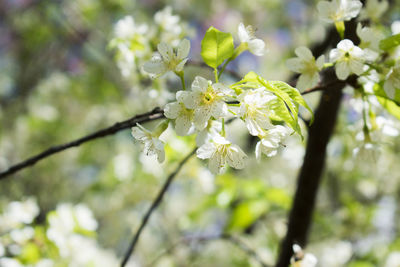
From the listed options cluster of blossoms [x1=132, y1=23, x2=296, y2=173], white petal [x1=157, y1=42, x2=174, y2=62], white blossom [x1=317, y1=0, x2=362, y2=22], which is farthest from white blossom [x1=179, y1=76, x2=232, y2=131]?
white blossom [x1=317, y1=0, x2=362, y2=22]

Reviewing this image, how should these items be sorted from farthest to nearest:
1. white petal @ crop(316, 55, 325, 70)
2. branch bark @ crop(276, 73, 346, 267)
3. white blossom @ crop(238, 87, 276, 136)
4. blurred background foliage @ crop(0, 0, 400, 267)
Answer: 1. blurred background foliage @ crop(0, 0, 400, 267)
2. branch bark @ crop(276, 73, 346, 267)
3. white petal @ crop(316, 55, 325, 70)
4. white blossom @ crop(238, 87, 276, 136)

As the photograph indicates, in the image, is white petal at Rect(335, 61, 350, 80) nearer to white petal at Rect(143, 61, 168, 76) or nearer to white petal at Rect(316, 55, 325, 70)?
white petal at Rect(316, 55, 325, 70)

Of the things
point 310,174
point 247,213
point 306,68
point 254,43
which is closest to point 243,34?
point 254,43

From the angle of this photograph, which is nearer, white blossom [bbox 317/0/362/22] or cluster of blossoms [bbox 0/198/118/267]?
white blossom [bbox 317/0/362/22]

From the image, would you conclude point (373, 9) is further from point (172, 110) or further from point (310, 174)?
point (172, 110)

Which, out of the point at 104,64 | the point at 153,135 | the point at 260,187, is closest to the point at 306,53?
the point at 153,135

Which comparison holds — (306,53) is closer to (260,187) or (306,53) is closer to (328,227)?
(260,187)

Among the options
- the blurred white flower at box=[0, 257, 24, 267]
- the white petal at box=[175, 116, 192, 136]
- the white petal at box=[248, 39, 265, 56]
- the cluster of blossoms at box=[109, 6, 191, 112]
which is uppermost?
the cluster of blossoms at box=[109, 6, 191, 112]
